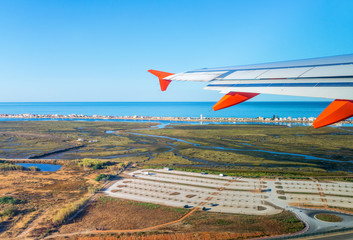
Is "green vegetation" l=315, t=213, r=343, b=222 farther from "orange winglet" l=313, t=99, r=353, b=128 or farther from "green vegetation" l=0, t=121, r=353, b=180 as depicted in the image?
"orange winglet" l=313, t=99, r=353, b=128

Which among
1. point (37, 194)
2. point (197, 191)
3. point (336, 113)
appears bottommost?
point (37, 194)

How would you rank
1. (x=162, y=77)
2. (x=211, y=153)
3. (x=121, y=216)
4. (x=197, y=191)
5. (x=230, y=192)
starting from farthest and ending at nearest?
1. (x=211, y=153)
2. (x=197, y=191)
3. (x=230, y=192)
4. (x=121, y=216)
5. (x=162, y=77)

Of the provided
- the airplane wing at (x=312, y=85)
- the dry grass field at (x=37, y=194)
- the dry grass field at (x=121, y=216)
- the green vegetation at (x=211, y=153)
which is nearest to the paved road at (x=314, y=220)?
the dry grass field at (x=121, y=216)

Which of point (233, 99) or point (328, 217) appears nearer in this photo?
point (233, 99)

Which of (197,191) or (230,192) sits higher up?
(230,192)

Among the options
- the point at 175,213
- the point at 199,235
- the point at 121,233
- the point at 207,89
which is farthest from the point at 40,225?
the point at 207,89

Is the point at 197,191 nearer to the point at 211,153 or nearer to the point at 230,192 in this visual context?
→ the point at 230,192

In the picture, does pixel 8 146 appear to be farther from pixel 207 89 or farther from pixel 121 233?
pixel 207 89

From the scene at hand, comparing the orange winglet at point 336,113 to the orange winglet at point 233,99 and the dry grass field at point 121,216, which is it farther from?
the dry grass field at point 121,216

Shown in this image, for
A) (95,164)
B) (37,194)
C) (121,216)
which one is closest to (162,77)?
(121,216)
